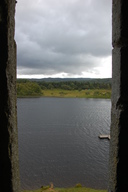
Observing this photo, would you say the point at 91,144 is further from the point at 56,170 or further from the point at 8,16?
the point at 8,16

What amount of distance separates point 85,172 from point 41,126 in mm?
19916

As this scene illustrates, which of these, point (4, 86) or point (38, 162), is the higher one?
point (4, 86)

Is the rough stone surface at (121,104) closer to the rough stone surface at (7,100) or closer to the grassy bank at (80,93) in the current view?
the rough stone surface at (7,100)

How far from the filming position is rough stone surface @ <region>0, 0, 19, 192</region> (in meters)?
2.19

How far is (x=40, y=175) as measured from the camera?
2116 centimetres

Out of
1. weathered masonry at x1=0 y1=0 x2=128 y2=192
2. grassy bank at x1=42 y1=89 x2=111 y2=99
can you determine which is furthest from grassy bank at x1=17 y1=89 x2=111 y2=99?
weathered masonry at x1=0 y1=0 x2=128 y2=192

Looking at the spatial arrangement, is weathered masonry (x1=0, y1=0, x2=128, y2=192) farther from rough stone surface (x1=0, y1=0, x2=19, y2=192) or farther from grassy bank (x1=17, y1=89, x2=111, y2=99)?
grassy bank (x1=17, y1=89, x2=111, y2=99)

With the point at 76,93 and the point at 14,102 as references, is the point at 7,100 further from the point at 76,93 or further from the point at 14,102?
the point at 76,93

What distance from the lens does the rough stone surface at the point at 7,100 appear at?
219 centimetres

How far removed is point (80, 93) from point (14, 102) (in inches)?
4299

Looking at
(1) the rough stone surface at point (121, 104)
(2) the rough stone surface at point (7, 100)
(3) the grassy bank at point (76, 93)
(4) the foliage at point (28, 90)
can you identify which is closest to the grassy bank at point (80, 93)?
(3) the grassy bank at point (76, 93)

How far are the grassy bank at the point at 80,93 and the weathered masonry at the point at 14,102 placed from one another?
10060 cm

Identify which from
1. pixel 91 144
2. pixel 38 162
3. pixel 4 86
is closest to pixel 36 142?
pixel 38 162

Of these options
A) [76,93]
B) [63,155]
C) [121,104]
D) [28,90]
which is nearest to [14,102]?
[121,104]
